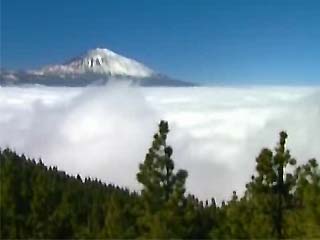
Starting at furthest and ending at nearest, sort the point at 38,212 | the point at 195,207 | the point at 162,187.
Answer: the point at 38,212 → the point at 195,207 → the point at 162,187

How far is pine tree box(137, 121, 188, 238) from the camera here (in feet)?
125

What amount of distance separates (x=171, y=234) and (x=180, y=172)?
3.21 meters

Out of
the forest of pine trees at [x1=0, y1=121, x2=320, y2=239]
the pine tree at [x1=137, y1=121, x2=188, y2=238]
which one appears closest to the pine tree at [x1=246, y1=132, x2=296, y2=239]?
the forest of pine trees at [x1=0, y1=121, x2=320, y2=239]

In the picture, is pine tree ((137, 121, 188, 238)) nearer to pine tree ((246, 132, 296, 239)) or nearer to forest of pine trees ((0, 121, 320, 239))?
forest of pine trees ((0, 121, 320, 239))

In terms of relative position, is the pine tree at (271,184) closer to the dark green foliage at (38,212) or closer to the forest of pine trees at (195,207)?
the forest of pine trees at (195,207)

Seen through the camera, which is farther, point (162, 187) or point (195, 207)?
point (195, 207)

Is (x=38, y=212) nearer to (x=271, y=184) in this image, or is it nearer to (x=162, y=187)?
(x=162, y=187)

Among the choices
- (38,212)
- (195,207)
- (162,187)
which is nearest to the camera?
(162,187)

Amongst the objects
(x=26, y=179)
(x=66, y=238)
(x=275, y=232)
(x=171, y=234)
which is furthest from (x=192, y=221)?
(x=26, y=179)

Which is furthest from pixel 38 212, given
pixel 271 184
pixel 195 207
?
pixel 271 184

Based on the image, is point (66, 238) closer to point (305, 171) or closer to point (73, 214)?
point (73, 214)

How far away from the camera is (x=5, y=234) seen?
44031 mm

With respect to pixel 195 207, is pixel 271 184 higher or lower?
higher

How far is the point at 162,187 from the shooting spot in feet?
127
